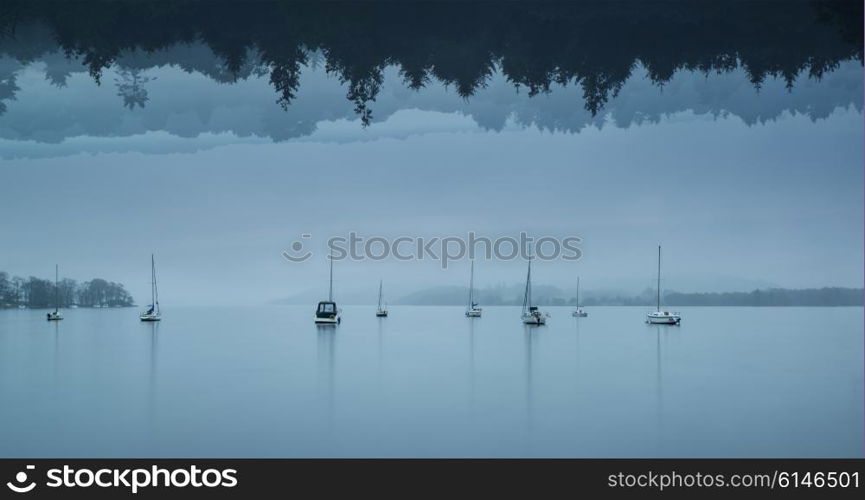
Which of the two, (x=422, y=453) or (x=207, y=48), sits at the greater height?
(x=207, y=48)

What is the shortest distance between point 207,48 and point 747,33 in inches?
137

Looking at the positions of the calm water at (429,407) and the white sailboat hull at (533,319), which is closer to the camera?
the calm water at (429,407)
